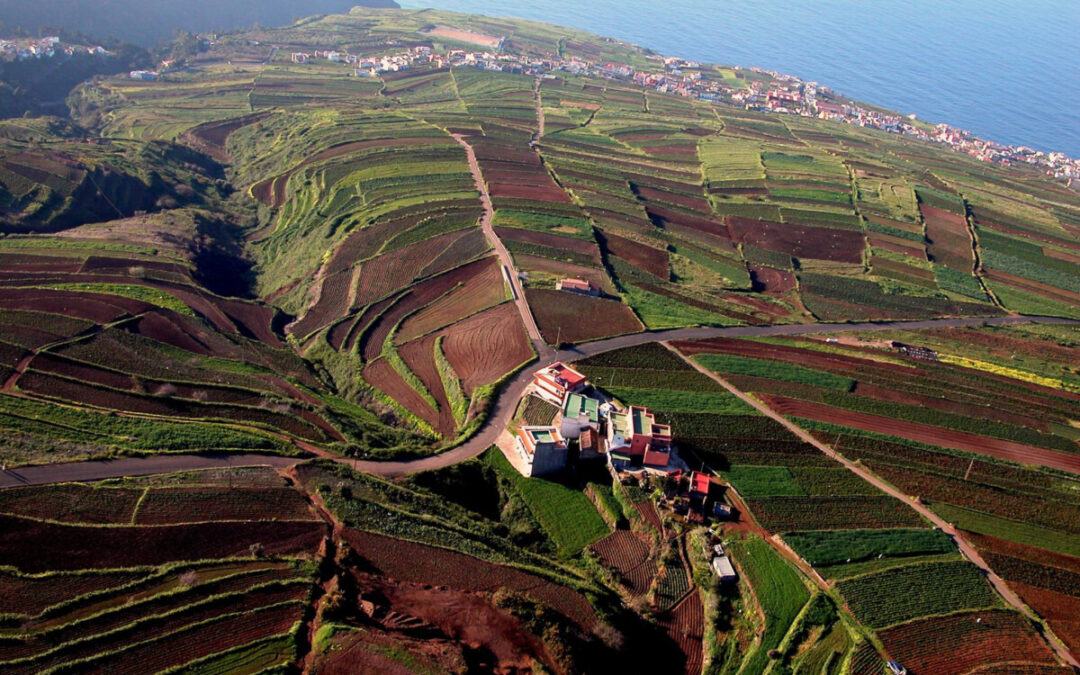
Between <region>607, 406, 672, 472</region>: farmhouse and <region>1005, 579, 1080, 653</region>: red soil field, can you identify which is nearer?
<region>1005, 579, 1080, 653</region>: red soil field

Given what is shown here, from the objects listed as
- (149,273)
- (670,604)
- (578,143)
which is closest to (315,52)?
(578,143)

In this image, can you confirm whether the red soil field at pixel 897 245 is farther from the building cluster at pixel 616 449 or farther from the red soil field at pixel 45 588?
the red soil field at pixel 45 588

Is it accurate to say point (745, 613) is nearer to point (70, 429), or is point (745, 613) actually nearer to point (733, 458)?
point (733, 458)

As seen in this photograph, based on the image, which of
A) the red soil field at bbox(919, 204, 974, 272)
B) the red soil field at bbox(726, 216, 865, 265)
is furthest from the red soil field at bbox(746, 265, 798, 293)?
the red soil field at bbox(919, 204, 974, 272)

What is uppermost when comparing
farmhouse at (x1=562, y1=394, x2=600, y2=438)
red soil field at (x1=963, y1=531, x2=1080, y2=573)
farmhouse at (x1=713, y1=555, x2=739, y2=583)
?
farmhouse at (x1=562, y1=394, x2=600, y2=438)

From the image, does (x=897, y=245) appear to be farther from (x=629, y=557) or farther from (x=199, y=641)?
(x=199, y=641)

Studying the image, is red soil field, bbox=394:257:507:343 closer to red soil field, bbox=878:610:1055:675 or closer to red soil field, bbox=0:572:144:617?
red soil field, bbox=0:572:144:617

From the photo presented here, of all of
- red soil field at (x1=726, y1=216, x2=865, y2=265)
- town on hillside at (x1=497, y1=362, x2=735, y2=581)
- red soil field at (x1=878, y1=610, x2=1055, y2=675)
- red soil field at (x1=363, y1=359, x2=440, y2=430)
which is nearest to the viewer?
red soil field at (x1=878, y1=610, x2=1055, y2=675)
